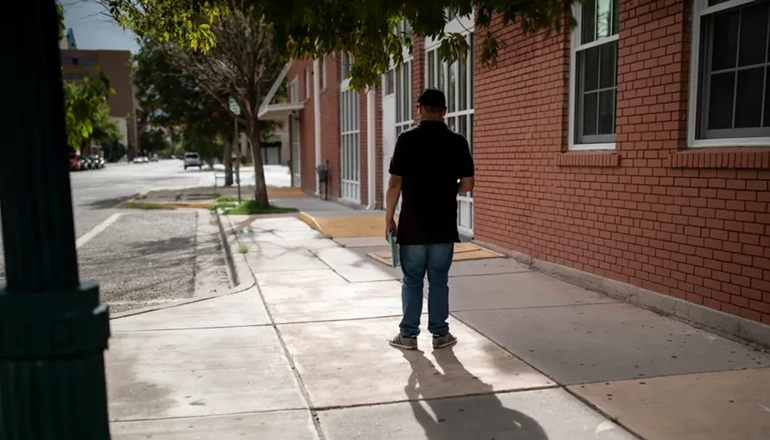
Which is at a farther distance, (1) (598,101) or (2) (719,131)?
(1) (598,101)

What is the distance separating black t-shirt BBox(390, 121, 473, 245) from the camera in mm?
4707

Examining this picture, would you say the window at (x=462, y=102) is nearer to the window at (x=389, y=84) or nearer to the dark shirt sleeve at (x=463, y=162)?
the window at (x=389, y=84)

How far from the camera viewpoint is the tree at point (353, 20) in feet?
8.44

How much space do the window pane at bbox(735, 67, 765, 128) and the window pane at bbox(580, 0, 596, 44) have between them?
6.66 ft

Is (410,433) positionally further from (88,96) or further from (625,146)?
(625,146)

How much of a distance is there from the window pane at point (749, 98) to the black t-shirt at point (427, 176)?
222cm

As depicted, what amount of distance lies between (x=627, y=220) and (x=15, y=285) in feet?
17.7

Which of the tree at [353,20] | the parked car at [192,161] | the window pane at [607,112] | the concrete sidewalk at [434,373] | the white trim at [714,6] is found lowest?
the parked car at [192,161]

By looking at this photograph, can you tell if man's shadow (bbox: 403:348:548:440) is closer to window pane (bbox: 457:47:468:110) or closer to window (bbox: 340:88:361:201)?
window pane (bbox: 457:47:468:110)

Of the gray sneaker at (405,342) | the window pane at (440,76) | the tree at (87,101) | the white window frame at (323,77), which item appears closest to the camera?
the tree at (87,101)

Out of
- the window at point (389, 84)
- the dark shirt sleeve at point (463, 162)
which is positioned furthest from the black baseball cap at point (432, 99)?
the window at point (389, 84)

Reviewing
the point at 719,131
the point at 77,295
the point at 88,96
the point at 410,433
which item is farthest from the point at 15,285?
the point at 719,131

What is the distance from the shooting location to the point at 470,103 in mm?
10305

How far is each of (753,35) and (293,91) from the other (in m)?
→ 24.4
